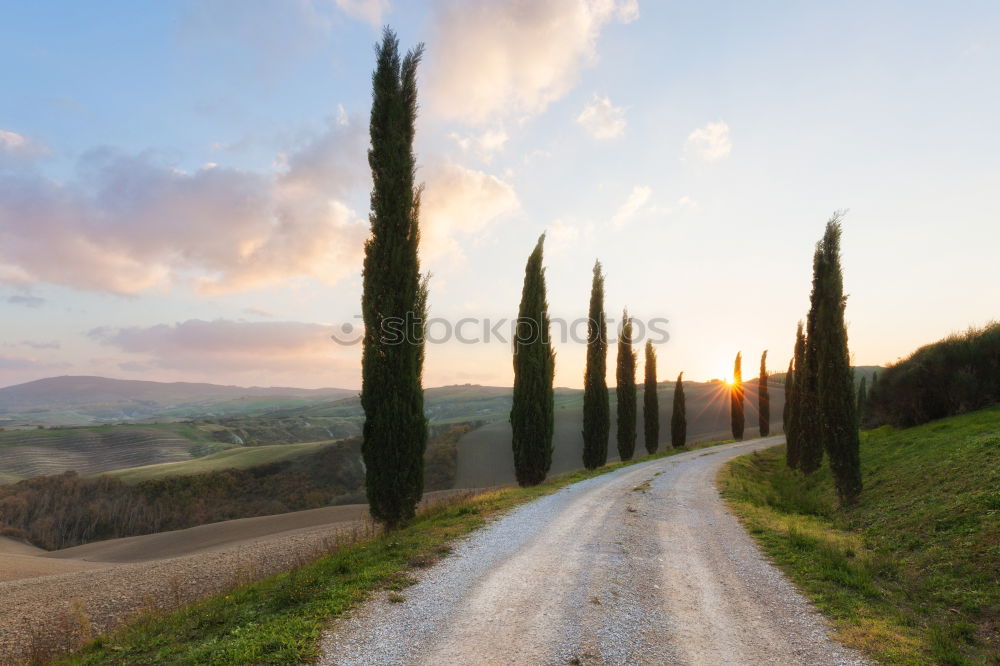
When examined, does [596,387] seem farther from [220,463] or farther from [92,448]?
[92,448]

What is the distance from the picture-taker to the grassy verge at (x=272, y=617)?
18.0 feet

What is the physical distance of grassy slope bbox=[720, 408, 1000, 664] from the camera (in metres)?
6.22

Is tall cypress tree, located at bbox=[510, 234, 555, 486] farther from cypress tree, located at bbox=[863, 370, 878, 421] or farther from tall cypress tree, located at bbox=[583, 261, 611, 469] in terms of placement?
cypress tree, located at bbox=[863, 370, 878, 421]

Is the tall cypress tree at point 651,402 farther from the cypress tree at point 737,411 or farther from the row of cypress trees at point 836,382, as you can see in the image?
the row of cypress trees at point 836,382

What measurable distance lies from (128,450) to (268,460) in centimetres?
3634

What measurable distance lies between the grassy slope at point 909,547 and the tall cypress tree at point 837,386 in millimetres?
889

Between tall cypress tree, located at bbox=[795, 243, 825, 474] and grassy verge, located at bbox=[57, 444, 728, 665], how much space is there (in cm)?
2151

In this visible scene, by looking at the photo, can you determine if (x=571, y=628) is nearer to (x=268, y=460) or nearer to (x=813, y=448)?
(x=813, y=448)

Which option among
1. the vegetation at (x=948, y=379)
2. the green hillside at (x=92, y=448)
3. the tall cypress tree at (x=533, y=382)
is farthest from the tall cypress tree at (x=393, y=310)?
the green hillside at (x=92, y=448)

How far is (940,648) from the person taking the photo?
5.66 metres

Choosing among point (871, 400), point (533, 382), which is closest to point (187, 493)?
point (533, 382)

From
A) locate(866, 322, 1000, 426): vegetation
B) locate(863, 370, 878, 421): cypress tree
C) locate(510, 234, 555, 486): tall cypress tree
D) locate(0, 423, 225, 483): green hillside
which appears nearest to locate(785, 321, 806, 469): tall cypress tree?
locate(866, 322, 1000, 426): vegetation

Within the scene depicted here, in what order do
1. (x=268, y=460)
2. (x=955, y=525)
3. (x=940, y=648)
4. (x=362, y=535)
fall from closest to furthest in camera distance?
(x=940, y=648), (x=955, y=525), (x=362, y=535), (x=268, y=460)

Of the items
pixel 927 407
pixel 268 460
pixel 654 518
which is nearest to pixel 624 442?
pixel 927 407
